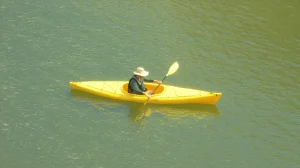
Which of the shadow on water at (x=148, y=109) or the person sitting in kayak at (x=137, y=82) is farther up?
the person sitting in kayak at (x=137, y=82)

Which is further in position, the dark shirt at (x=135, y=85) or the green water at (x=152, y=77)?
the dark shirt at (x=135, y=85)

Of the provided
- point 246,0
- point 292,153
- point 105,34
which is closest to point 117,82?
point 105,34

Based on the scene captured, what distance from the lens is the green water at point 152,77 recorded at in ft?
46.8

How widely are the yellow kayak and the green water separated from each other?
227 millimetres

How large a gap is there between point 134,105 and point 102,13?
6.48 meters

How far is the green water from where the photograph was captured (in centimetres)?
1427

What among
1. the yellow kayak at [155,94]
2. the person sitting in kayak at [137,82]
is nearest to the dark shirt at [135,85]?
the person sitting in kayak at [137,82]

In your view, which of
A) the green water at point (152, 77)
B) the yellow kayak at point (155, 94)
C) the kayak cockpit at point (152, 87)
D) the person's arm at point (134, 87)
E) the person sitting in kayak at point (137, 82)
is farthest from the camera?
the kayak cockpit at point (152, 87)

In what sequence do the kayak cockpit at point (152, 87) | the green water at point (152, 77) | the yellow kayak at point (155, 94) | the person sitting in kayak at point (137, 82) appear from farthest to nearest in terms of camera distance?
the kayak cockpit at point (152, 87), the yellow kayak at point (155, 94), the person sitting in kayak at point (137, 82), the green water at point (152, 77)

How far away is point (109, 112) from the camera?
612 inches

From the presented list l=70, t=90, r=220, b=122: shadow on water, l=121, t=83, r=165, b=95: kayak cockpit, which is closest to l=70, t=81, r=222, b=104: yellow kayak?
l=121, t=83, r=165, b=95: kayak cockpit

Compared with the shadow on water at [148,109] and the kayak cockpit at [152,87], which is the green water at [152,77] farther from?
the kayak cockpit at [152,87]

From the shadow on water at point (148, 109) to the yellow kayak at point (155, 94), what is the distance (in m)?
0.14

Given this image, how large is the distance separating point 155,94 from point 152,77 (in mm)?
1684
